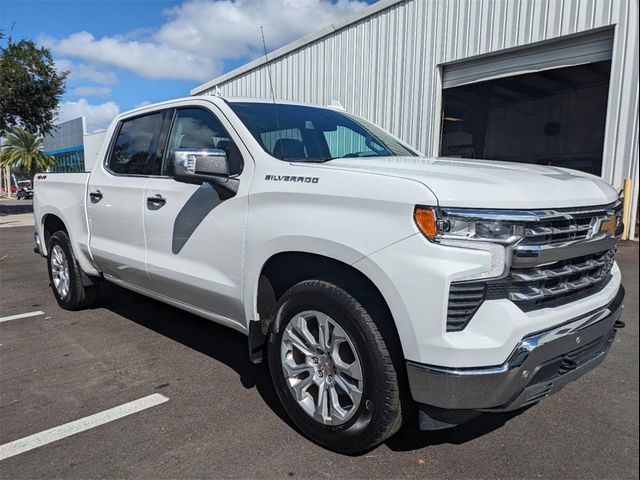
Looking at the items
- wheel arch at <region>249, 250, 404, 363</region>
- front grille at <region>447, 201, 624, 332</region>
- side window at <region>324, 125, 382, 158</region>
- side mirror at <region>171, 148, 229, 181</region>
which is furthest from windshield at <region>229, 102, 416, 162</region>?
front grille at <region>447, 201, 624, 332</region>

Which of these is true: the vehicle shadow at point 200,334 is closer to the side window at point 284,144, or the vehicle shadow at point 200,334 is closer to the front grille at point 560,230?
the side window at point 284,144

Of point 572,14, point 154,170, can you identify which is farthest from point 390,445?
point 572,14

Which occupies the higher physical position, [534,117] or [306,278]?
[534,117]

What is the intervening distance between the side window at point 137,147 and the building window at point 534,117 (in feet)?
27.7

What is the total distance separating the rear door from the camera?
3961mm

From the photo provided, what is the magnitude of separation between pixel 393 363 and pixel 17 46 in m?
26.9

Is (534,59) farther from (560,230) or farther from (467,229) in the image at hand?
(467,229)

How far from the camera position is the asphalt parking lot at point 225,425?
2.53m

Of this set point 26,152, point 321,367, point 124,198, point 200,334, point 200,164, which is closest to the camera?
point 321,367

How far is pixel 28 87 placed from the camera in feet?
74.9

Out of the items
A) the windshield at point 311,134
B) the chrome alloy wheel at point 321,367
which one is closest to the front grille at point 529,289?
the chrome alloy wheel at point 321,367

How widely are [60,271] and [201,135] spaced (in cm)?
289

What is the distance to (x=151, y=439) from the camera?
2.80 metres

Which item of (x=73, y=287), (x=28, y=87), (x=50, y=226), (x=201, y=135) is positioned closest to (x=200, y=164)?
(x=201, y=135)
